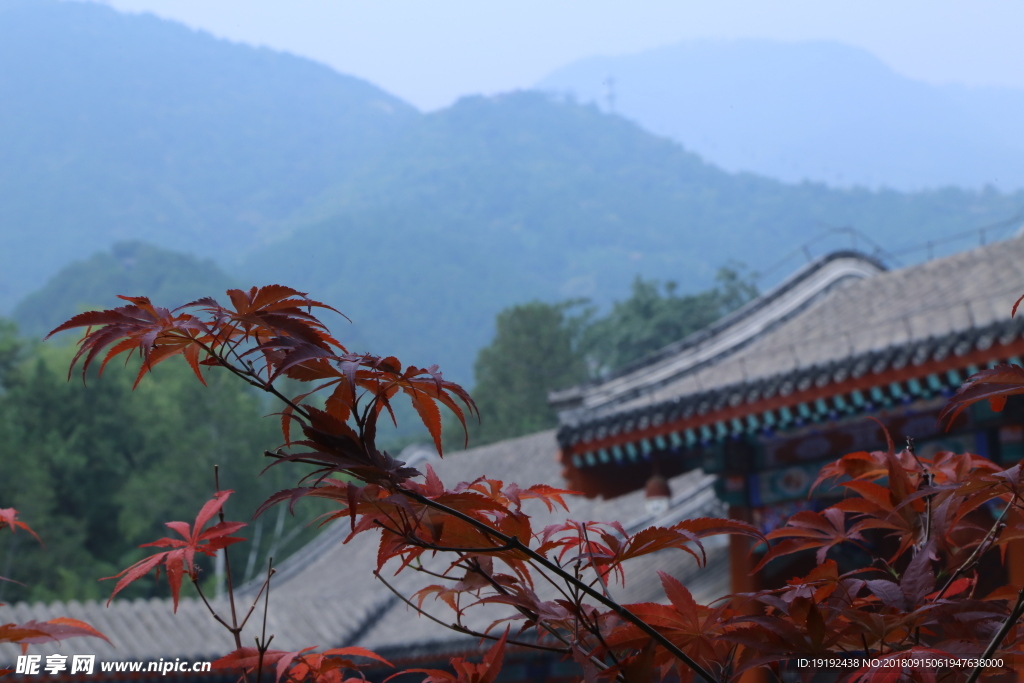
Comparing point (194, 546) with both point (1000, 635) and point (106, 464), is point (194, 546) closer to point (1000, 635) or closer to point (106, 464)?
point (1000, 635)

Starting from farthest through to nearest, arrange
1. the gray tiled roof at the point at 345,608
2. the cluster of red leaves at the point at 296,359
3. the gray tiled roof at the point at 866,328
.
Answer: the gray tiled roof at the point at 345,608, the gray tiled roof at the point at 866,328, the cluster of red leaves at the point at 296,359

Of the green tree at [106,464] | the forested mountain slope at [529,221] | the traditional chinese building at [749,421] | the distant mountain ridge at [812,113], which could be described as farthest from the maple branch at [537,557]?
the distant mountain ridge at [812,113]

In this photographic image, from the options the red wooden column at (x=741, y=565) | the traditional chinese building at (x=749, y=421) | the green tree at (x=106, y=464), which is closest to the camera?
the traditional chinese building at (x=749, y=421)

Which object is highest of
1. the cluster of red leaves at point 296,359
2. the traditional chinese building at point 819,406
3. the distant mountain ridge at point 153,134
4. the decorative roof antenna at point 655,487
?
the distant mountain ridge at point 153,134

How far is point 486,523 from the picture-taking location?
1.05 meters

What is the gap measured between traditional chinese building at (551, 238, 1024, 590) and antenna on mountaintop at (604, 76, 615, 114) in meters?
112

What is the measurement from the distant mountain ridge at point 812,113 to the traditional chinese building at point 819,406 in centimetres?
10155

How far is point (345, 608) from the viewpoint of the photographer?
8539 millimetres

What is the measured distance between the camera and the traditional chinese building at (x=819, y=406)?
3.68 metres

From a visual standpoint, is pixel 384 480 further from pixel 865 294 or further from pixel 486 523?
pixel 865 294

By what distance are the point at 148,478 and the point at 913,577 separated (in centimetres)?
2421

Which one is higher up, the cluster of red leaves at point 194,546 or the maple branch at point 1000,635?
the cluster of red leaves at point 194,546

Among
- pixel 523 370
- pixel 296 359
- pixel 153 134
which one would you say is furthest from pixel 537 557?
pixel 153 134

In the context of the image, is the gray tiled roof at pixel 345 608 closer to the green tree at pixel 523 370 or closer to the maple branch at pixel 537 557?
the maple branch at pixel 537 557
